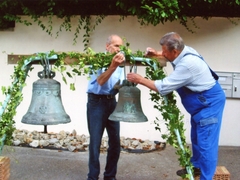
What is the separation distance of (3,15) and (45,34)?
2.65 ft

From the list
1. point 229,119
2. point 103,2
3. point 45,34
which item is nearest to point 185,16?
point 103,2

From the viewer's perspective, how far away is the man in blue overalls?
3.71 m

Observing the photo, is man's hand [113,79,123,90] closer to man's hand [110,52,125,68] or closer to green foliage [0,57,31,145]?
man's hand [110,52,125,68]

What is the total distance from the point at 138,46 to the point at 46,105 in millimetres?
3462

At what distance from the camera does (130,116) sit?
384 centimetres

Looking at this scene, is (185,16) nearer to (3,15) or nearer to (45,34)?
(45,34)

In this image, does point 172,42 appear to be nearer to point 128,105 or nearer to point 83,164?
point 128,105

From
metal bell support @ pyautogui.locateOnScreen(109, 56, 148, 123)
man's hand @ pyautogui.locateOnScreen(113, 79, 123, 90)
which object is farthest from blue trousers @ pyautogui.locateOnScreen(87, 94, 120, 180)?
metal bell support @ pyautogui.locateOnScreen(109, 56, 148, 123)

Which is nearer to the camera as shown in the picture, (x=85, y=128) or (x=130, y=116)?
(x=130, y=116)

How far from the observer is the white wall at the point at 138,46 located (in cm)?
684

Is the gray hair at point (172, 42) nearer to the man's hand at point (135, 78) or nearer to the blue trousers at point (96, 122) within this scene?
the man's hand at point (135, 78)

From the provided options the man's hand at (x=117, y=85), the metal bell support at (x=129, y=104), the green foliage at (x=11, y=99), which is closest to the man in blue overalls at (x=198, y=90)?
the metal bell support at (x=129, y=104)

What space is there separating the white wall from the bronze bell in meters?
3.20

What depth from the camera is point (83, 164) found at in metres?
5.89
